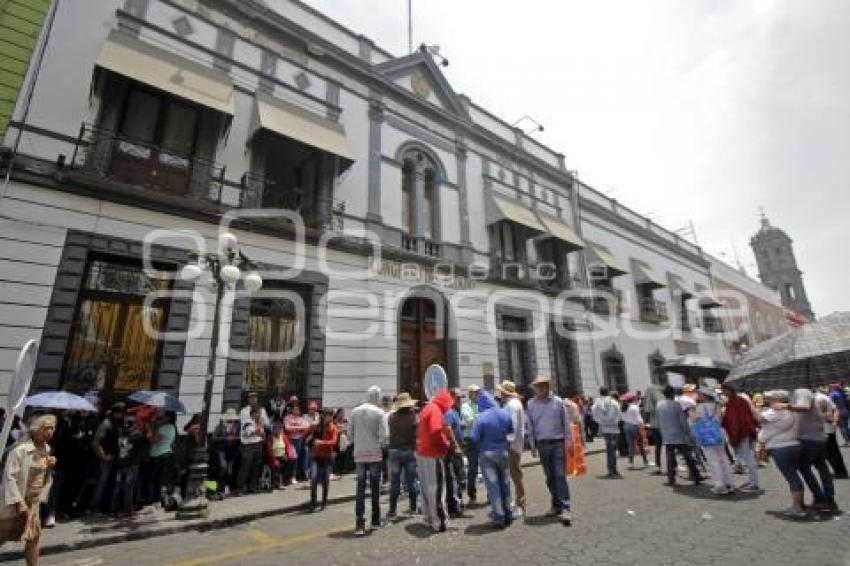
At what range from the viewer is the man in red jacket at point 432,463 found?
564cm

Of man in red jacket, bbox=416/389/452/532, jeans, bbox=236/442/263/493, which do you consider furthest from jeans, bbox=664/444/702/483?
jeans, bbox=236/442/263/493

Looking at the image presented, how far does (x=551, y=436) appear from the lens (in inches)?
239

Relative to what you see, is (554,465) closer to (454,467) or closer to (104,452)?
(454,467)

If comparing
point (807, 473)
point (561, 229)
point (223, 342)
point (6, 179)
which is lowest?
point (807, 473)

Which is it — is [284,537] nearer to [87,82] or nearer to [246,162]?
[246,162]

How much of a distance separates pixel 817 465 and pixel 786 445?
397 mm

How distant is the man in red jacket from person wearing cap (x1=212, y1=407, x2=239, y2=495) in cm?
440

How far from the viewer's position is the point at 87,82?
9305mm

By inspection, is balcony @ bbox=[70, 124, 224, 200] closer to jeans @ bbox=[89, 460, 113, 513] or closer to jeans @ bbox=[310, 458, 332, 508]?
jeans @ bbox=[89, 460, 113, 513]

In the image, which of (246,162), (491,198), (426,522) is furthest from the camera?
(491,198)

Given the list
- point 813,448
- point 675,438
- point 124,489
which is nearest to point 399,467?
point 124,489

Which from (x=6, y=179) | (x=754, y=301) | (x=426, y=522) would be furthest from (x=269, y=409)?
(x=754, y=301)

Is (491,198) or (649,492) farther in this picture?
(491,198)

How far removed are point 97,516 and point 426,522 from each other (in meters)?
5.05
